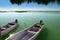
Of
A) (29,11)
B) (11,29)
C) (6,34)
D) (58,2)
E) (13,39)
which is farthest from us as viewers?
(29,11)

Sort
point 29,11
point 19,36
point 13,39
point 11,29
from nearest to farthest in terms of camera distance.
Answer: point 13,39
point 19,36
point 11,29
point 29,11

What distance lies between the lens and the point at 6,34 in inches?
295

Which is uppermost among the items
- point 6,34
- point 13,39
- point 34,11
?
point 13,39

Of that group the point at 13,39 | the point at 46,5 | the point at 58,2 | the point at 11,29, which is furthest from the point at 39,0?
the point at 13,39

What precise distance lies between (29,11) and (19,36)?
1539cm

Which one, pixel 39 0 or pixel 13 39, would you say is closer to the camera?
pixel 13 39

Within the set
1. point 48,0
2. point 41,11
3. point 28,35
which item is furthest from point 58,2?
point 28,35

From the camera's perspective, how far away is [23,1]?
19844 mm

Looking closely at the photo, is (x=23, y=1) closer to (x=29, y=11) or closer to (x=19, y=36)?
(x=29, y=11)

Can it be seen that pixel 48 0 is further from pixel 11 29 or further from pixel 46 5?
pixel 11 29

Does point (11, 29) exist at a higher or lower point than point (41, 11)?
higher

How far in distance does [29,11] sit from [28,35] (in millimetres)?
14853

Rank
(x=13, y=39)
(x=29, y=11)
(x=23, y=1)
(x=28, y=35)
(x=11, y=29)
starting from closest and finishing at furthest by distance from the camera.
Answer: (x=13, y=39) → (x=28, y=35) → (x=11, y=29) → (x=23, y=1) → (x=29, y=11)

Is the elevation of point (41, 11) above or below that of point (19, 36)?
below
